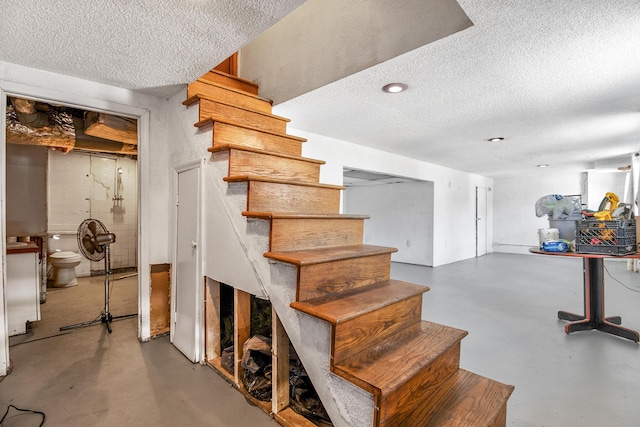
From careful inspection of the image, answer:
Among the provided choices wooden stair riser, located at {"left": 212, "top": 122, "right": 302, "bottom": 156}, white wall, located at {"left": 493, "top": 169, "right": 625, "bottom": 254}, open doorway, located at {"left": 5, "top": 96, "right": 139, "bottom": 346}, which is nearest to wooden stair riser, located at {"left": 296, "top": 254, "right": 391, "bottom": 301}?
wooden stair riser, located at {"left": 212, "top": 122, "right": 302, "bottom": 156}

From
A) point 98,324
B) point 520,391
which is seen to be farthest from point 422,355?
point 98,324

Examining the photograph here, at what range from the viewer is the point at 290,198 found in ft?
6.37

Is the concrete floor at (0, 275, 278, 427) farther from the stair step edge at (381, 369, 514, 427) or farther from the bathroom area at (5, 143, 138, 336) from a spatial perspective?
the stair step edge at (381, 369, 514, 427)

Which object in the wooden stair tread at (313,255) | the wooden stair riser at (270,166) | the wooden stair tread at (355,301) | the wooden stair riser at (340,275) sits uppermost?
the wooden stair riser at (270,166)

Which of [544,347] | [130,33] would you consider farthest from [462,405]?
[130,33]

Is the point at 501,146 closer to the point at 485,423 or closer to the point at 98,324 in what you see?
the point at 485,423

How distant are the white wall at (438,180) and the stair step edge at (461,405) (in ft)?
8.49

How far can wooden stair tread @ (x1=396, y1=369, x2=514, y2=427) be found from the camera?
1.19 metres

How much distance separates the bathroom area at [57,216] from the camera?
2889 mm

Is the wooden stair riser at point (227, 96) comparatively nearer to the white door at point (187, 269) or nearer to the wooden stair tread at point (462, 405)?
the white door at point (187, 269)

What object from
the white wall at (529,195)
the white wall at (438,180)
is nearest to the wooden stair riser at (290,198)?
the white wall at (438,180)

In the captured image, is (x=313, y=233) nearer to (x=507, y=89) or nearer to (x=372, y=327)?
(x=372, y=327)

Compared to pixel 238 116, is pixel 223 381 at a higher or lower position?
lower

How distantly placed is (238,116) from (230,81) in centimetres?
63
